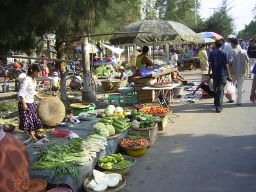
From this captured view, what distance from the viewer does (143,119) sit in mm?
7730

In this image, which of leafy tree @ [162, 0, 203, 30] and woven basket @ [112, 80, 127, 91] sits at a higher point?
leafy tree @ [162, 0, 203, 30]

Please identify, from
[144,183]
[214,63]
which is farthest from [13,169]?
[214,63]

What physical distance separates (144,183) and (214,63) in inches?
210

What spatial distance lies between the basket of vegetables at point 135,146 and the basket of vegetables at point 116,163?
1.59 ft

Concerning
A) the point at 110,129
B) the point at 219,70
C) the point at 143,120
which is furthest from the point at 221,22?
the point at 110,129

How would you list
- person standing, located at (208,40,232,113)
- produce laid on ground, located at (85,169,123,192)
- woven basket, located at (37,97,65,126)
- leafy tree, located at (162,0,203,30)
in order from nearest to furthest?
produce laid on ground, located at (85,169,123,192) → woven basket, located at (37,97,65,126) → person standing, located at (208,40,232,113) → leafy tree, located at (162,0,203,30)

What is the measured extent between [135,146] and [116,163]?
0.85 m

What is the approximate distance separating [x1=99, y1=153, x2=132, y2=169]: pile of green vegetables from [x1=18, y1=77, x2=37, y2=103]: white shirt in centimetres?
252

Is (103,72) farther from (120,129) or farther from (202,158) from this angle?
(202,158)

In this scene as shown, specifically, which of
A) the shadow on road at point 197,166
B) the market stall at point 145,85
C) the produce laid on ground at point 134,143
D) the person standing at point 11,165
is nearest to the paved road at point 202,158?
the shadow on road at point 197,166

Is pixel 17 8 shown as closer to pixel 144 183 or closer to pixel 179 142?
pixel 144 183

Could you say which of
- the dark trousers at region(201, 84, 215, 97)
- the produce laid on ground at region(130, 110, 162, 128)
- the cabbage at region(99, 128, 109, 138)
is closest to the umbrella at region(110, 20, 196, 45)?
the dark trousers at region(201, 84, 215, 97)

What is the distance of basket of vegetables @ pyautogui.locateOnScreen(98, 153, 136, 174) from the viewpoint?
558 cm

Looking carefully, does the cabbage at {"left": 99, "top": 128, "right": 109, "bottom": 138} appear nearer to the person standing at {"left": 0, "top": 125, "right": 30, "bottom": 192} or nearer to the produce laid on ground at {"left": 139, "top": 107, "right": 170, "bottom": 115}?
the produce laid on ground at {"left": 139, "top": 107, "right": 170, "bottom": 115}
